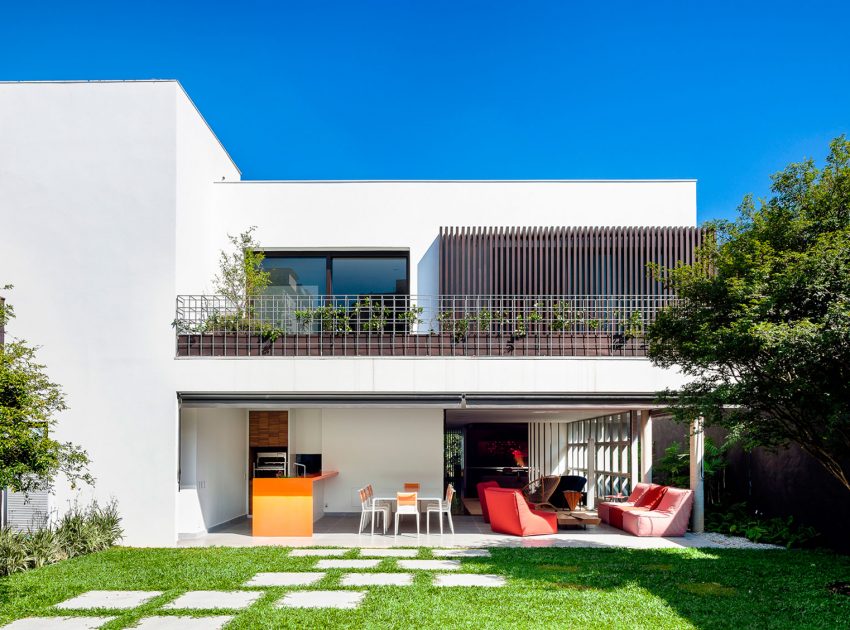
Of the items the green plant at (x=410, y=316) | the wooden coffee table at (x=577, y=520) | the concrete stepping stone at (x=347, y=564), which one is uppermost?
the green plant at (x=410, y=316)

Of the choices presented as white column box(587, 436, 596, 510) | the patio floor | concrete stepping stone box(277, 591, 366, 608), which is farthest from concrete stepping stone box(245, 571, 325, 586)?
white column box(587, 436, 596, 510)

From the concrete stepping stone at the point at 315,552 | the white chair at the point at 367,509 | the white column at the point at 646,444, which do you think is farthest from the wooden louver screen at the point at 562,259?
the concrete stepping stone at the point at 315,552

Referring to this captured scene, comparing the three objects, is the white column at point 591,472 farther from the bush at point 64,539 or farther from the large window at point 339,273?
the bush at point 64,539

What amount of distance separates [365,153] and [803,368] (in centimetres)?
1432

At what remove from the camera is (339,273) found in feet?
46.3

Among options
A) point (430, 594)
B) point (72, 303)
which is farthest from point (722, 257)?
point (72, 303)

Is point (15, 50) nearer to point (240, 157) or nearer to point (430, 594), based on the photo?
point (240, 157)

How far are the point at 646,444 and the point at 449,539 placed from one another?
458 cm

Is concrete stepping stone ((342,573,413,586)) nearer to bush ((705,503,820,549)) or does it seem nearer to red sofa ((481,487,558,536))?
red sofa ((481,487,558,536))

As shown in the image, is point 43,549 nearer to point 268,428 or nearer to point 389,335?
point 389,335

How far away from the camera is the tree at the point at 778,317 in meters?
6.57

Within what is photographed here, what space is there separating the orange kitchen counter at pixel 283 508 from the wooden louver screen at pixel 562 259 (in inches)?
179

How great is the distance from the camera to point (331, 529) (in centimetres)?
1252

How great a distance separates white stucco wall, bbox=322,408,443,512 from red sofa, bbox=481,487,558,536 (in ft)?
9.37
